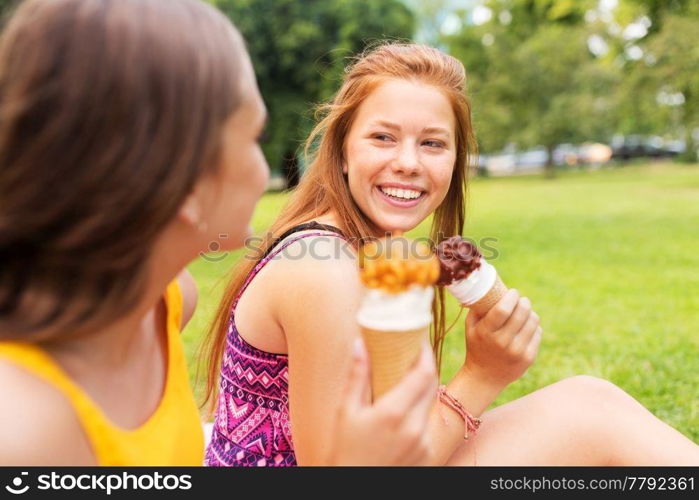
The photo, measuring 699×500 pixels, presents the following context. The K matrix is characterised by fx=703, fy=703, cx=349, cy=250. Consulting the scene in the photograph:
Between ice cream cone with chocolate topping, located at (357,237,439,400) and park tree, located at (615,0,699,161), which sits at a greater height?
ice cream cone with chocolate topping, located at (357,237,439,400)

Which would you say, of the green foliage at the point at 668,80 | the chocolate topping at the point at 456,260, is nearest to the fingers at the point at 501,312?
the chocolate topping at the point at 456,260

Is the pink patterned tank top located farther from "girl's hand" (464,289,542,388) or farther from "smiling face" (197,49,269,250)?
"smiling face" (197,49,269,250)

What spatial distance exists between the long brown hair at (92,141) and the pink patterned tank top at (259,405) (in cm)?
91

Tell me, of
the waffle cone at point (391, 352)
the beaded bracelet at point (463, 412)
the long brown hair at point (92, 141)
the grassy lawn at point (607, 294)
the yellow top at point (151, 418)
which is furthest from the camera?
the grassy lawn at point (607, 294)

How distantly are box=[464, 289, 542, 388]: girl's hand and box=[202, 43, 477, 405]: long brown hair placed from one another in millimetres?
609

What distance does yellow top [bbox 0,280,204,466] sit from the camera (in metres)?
1.26

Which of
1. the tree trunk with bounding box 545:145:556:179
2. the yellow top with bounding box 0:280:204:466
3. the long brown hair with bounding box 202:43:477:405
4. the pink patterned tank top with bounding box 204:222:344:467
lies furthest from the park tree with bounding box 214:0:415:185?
the yellow top with bounding box 0:280:204:466

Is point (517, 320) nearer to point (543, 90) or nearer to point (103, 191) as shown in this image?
point (103, 191)

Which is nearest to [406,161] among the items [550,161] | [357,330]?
[357,330]

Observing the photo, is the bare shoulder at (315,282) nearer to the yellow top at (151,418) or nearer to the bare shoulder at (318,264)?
the bare shoulder at (318,264)


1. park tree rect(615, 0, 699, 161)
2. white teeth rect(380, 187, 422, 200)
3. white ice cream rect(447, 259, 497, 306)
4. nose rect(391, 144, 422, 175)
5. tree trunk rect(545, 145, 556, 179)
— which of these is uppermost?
nose rect(391, 144, 422, 175)

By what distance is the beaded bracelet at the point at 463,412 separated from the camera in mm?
2092
